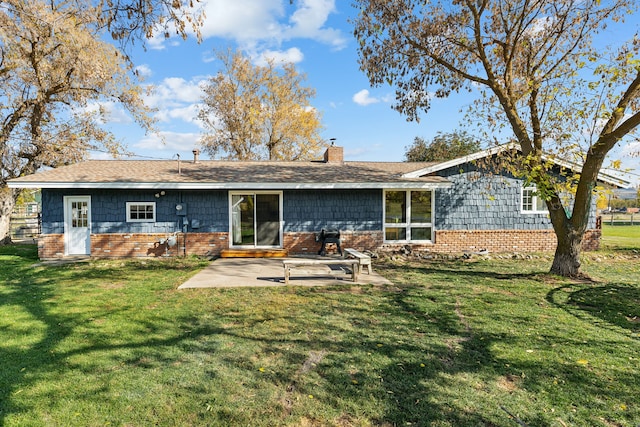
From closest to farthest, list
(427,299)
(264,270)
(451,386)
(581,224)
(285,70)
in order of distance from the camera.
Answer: (451,386) → (427,299) → (581,224) → (264,270) → (285,70)

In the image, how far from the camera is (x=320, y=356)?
4.05 meters

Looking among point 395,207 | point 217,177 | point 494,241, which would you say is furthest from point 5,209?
point 494,241

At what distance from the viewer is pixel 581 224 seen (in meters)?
8.20

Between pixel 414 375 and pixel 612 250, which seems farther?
pixel 612 250


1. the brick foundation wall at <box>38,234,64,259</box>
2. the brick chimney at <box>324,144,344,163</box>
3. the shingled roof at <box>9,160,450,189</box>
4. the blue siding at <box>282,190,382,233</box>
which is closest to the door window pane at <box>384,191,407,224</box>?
the blue siding at <box>282,190,382,233</box>

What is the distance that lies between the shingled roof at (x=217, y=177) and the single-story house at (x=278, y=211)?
0.04 m

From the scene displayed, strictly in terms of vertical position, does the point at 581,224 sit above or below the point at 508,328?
above

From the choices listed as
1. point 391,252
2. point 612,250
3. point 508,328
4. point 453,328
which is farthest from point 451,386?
point 612,250

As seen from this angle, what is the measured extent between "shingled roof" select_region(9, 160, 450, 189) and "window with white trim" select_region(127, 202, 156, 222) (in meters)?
A: 0.86

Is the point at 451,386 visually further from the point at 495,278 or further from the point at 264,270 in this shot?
the point at 264,270

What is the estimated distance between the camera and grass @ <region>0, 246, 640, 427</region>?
117 inches

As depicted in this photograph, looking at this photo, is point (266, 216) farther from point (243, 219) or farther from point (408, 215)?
point (408, 215)

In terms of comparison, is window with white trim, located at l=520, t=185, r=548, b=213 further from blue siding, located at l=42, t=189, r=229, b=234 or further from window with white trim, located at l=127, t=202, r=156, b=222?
window with white trim, located at l=127, t=202, r=156, b=222

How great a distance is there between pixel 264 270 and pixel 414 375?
616 centimetres
